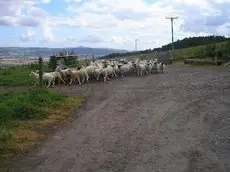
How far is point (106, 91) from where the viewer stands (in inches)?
797

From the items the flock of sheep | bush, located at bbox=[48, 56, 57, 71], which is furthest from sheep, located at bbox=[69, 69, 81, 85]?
bush, located at bbox=[48, 56, 57, 71]

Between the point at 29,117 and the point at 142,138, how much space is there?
4.11m

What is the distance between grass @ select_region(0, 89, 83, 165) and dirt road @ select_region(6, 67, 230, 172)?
0.46 metres

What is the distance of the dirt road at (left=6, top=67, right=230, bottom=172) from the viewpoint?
887 centimetres

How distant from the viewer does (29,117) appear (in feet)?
45.0

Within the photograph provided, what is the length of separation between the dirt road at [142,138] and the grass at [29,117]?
0.46 metres

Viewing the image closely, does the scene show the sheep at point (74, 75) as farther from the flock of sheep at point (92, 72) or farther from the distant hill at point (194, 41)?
the distant hill at point (194, 41)

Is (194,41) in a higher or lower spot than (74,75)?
higher

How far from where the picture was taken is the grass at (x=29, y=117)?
10.9 m

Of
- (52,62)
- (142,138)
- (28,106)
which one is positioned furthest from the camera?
(52,62)

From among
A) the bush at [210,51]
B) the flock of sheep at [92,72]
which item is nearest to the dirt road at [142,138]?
the flock of sheep at [92,72]

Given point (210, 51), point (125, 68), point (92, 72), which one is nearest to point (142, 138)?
point (92, 72)

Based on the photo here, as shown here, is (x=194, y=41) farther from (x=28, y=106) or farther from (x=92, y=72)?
(x=28, y=106)

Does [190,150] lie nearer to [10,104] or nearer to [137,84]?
[10,104]
